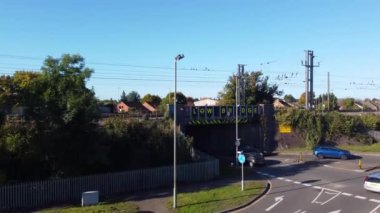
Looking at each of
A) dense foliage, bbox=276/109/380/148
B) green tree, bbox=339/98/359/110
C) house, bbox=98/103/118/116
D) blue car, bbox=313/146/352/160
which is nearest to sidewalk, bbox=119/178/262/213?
house, bbox=98/103/118/116

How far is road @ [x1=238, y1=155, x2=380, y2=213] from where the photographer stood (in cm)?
2452

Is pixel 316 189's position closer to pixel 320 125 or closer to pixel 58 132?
pixel 58 132

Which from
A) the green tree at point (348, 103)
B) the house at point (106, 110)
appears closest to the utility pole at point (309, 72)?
the house at point (106, 110)

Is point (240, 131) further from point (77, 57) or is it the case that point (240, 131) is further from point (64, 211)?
point (64, 211)

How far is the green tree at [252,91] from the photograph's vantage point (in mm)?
70312

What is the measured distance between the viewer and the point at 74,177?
2788 cm

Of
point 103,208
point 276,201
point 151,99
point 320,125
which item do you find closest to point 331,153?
point 320,125

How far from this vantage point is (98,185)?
94.3ft

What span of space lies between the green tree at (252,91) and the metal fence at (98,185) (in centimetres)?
3629

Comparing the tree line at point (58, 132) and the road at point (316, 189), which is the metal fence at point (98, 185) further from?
the road at point (316, 189)

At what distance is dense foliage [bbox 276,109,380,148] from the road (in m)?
11.2

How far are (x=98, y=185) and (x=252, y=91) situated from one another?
4559cm

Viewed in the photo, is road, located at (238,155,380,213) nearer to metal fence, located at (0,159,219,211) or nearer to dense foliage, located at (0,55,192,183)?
metal fence, located at (0,159,219,211)

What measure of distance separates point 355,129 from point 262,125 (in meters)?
11.8
